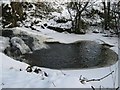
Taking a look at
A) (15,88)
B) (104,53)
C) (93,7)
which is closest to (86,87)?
(15,88)

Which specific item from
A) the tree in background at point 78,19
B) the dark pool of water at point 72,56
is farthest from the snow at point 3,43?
the tree in background at point 78,19

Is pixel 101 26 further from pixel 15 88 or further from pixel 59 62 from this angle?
pixel 15 88

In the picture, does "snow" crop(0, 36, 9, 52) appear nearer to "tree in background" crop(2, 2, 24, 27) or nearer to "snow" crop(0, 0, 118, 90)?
"snow" crop(0, 0, 118, 90)

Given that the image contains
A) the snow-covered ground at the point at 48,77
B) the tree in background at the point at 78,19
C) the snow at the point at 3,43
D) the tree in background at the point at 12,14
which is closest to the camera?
the snow-covered ground at the point at 48,77

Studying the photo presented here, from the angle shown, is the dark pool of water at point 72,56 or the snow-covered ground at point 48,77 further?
the dark pool of water at point 72,56

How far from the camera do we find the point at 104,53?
10.5 m

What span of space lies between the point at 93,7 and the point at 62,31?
4.20m

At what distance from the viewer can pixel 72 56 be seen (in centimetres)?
968

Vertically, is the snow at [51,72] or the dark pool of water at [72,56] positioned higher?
the snow at [51,72]

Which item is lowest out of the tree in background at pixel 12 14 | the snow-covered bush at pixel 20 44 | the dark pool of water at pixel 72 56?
the dark pool of water at pixel 72 56

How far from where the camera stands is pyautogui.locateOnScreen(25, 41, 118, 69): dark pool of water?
860 centimetres

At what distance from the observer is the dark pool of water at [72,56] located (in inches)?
339

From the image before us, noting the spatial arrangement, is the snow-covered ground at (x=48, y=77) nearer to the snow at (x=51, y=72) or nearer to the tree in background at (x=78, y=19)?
the snow at (x=51, y=72)

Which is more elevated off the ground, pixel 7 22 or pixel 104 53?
pixel 7 22
